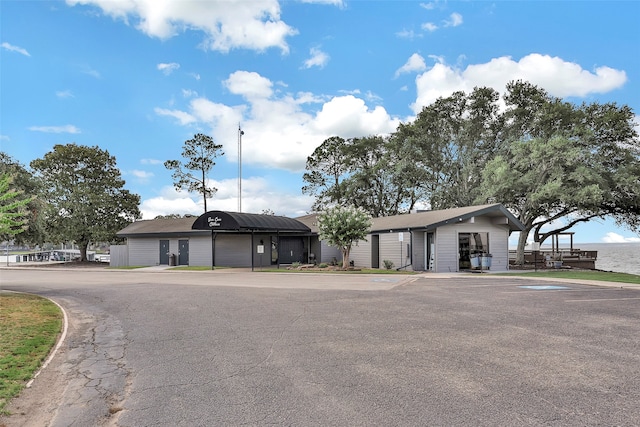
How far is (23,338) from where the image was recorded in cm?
745

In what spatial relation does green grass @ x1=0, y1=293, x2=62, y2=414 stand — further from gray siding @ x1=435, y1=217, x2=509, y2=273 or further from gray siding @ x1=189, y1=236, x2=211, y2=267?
gray siding @ x1=435, y1=217, x2=509, y2=273

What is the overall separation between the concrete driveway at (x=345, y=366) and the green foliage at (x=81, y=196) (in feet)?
95.0

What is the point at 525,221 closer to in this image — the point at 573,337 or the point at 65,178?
the point at 573,337

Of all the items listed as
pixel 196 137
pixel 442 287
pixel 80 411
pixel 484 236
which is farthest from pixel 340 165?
pixel 80 411

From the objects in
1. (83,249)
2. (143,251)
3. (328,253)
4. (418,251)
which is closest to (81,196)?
(83,249)

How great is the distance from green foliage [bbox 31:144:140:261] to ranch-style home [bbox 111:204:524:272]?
357 cm

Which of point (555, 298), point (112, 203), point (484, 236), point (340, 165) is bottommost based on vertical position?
point (555, 298)

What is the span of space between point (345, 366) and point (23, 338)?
5778mm

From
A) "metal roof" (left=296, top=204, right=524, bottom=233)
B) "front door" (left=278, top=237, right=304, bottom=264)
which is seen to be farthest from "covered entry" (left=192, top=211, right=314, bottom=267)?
"metal roof" (left=296, top=204, right=524, bottom=233)

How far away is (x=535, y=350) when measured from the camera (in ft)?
21.3

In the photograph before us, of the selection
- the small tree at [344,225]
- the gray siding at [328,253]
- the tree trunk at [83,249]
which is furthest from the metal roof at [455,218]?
the tree trunk at [83,249]

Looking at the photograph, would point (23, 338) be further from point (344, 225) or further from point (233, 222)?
point (233, 222)

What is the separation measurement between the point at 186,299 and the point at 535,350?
9.52 m

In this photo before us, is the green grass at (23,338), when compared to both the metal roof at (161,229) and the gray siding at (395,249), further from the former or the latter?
the metal roof at (161,229)
